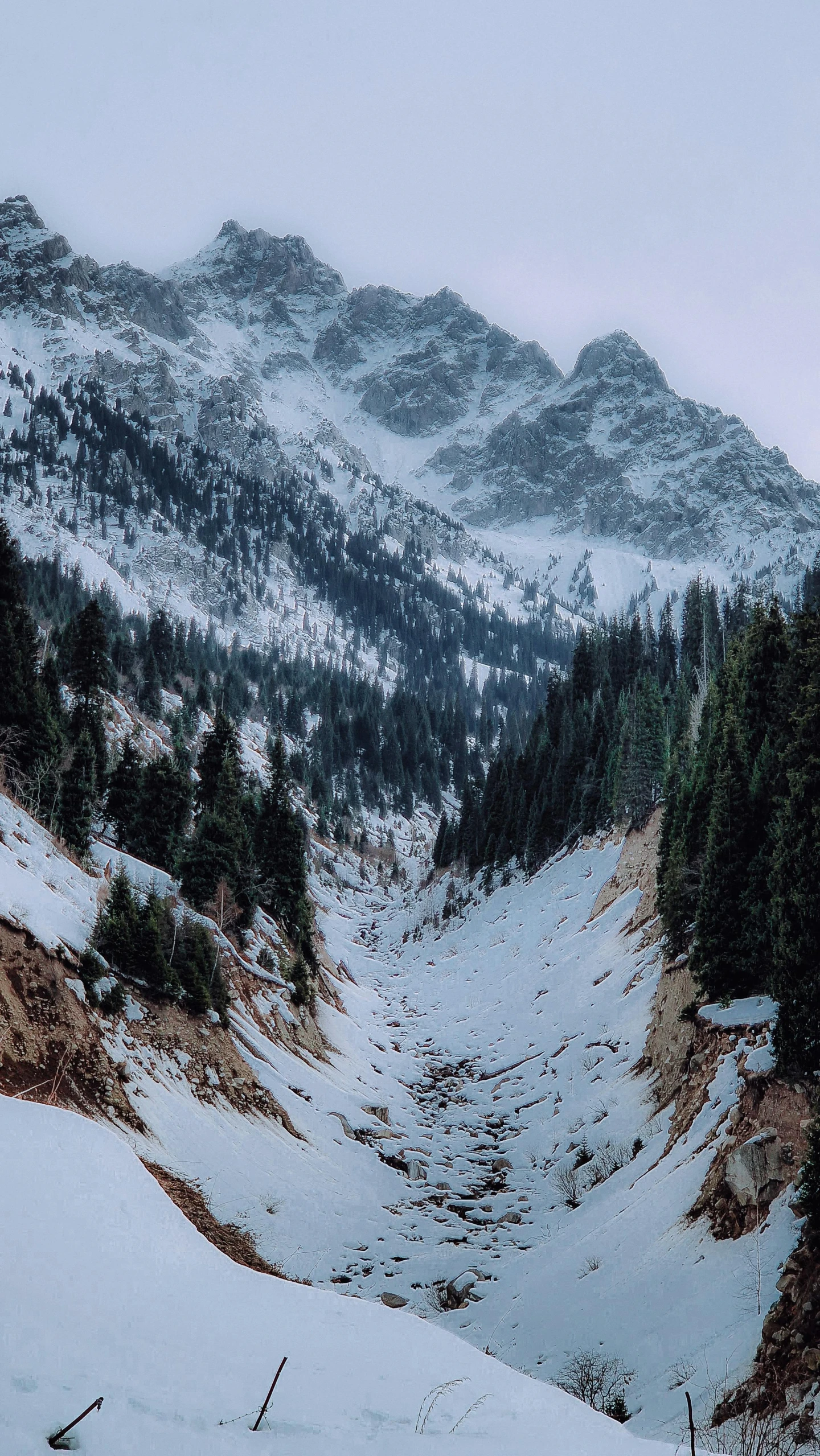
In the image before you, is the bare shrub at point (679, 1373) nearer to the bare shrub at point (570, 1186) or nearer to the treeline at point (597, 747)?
the bare shrub at point (570, 1186)

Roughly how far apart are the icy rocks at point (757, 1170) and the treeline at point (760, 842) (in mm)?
1528

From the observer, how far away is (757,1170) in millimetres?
11633

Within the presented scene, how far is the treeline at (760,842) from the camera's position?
538 inches

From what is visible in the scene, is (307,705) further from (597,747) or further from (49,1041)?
(49,1041)

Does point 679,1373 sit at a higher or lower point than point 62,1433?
lower

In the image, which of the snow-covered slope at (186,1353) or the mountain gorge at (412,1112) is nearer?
the snow-covered slope at (186,1353)

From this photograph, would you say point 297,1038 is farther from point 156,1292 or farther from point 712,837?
point 156,1292

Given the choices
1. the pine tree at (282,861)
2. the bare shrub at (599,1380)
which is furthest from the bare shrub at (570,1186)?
the pine tree at (282,861)

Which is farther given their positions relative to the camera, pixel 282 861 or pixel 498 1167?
pixel 282 861

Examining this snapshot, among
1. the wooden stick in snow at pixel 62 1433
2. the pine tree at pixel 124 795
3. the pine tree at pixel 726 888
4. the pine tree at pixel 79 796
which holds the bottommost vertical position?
the pine tree at pixel 124 795

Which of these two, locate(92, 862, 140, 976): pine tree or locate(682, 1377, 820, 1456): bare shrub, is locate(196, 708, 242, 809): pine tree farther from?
locate(682, 1377, 820, 1456): bare shrub

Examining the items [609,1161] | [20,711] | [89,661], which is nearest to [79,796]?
[20,711]

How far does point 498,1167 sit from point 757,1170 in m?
10.3

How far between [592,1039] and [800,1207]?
15.4 meters
